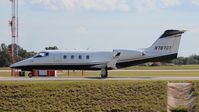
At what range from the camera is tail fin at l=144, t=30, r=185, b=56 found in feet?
177

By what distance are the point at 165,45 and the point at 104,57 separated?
19.2 feet

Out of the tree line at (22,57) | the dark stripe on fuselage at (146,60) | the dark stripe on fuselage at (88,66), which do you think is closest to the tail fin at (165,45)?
the dark stripe on fuselage at (146,60)

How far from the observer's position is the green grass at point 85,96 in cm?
3266

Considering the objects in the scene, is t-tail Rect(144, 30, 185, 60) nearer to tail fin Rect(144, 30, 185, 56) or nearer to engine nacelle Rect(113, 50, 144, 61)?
tail fin Rect(144, 30, 185, 56)

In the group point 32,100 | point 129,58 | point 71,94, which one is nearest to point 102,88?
point 71,94

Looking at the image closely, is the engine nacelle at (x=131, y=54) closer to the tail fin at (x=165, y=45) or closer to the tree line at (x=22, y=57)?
the tail fin at (x=165, y=45)

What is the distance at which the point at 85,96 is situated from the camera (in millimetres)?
33844

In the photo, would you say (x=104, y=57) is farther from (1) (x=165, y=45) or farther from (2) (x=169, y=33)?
(2) (x=169, y=33)

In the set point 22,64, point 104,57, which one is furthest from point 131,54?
point 22,64

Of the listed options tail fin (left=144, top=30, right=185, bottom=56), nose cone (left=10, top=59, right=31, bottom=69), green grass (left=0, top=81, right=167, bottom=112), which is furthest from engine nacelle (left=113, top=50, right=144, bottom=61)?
green grass (left=0, top=81, right=167, bottom=112)

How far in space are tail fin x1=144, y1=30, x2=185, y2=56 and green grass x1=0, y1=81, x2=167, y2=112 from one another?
61.4 ft

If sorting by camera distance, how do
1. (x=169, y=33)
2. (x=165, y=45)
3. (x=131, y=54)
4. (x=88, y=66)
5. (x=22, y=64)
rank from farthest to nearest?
(x=22, y=64) → (x=88, y=66) → (x=165, y=45) → (x=131, y=54) → (x=169, y=33)

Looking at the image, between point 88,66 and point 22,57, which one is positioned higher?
point 22,57

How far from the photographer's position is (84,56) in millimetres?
55188
